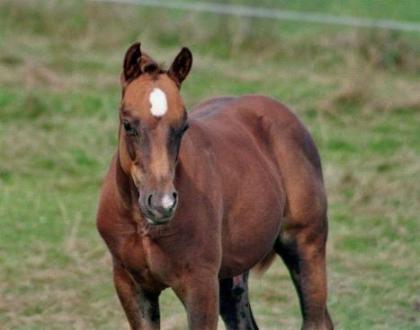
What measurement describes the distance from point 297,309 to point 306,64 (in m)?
6.52

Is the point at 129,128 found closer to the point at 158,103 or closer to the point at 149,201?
the point at 158,103

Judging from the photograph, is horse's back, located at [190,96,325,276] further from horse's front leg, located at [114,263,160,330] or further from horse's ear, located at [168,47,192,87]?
horse's ear, located at [168,47,192,87]

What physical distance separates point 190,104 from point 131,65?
7.19 m

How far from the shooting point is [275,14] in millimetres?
15875

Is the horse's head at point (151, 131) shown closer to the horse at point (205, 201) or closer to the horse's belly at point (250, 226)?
the horse at point (205, 201)

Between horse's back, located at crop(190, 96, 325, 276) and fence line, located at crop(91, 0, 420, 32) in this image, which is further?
fence line, located at crop(91, 0, 420, 32)

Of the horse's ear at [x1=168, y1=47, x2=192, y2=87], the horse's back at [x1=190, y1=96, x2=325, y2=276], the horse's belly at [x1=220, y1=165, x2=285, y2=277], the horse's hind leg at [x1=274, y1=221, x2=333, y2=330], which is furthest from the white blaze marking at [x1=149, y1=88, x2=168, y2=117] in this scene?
the horse's hind leg at [x1=274, y1=221, x2=333, y2=330]

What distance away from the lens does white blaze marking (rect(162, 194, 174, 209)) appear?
238 inches

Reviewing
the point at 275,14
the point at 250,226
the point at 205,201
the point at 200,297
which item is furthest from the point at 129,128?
the point at 275,14

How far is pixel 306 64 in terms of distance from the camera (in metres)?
15.4

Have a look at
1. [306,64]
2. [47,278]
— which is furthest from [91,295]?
[306,64]

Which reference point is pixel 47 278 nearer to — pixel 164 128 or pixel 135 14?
pixel 164 128

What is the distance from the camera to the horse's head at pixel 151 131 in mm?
6113

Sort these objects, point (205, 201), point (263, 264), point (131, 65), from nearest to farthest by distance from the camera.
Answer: point (131, 65) < point (205, 201) < point (263, 264)
